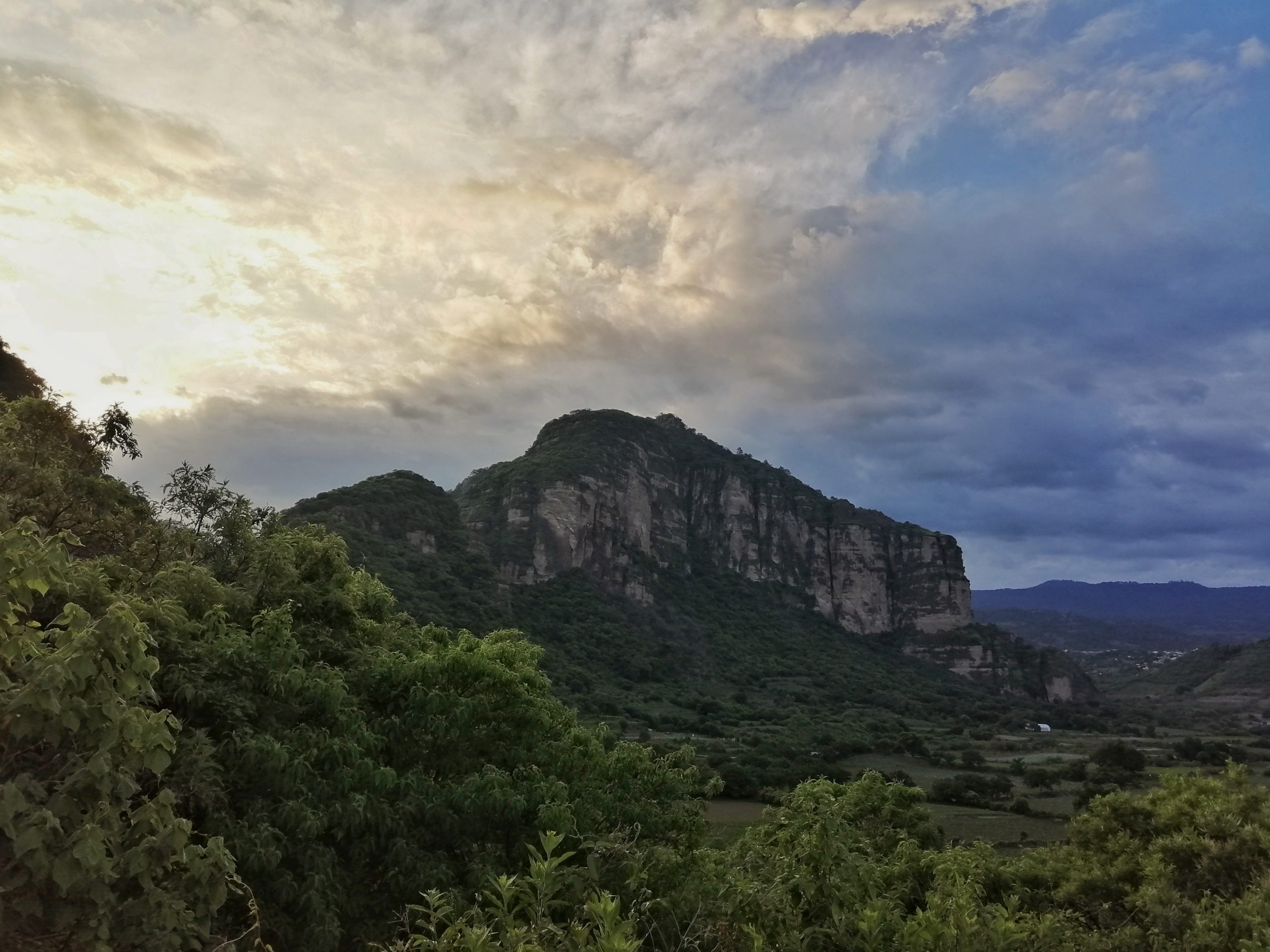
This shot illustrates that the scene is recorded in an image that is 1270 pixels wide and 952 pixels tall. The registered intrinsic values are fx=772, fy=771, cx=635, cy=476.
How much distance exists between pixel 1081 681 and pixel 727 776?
150m

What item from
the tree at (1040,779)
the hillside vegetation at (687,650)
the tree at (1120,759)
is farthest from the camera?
the hillside vegetation at (687,650)

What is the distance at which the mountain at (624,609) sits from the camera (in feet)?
339

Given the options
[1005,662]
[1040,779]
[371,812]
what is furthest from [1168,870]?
[1005,662]

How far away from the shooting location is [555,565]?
155750mm

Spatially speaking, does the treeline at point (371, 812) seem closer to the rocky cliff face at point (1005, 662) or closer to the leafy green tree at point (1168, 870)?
the leafy green tree at point (1168, 870)

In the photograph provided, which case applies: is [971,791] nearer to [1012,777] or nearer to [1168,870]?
[1012,777]

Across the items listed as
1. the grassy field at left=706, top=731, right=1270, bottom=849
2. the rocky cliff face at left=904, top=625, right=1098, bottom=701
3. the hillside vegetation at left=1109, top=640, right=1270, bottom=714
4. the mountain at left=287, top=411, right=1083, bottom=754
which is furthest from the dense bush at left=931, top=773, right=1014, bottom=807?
the rocky cliff face at left=904, top=625, right=1098, bottom=701

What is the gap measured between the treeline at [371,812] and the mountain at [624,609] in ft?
195

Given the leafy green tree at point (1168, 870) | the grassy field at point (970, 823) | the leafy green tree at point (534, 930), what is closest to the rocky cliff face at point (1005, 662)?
the grassy field at point (970, 823)

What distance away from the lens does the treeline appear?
274 inches

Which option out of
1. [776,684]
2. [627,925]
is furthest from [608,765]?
[776,684]

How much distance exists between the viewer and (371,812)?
39.6 ft

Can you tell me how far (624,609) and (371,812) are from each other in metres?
143

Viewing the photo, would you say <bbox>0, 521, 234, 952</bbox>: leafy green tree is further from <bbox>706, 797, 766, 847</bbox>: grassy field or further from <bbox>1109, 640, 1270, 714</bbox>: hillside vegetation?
<bbox>1109, 640, 1270, 714</bbox>: hillside vegetation
